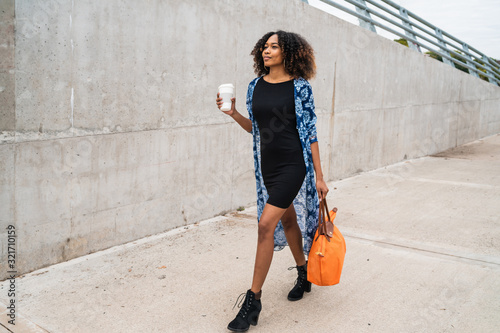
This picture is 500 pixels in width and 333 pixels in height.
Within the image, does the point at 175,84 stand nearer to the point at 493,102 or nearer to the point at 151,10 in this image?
the point at 151,10

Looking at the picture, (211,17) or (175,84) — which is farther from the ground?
(211,17)

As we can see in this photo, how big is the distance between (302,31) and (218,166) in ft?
8.62

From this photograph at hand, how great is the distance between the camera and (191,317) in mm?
3387

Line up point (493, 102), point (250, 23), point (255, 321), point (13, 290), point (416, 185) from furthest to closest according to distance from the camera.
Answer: point (493, 102)
point (416, 185)
point (250, 23)
point (13, 290)
point (255, 321)

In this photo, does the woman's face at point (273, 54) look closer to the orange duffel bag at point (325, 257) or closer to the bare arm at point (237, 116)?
the bare arm at point (237, 116)

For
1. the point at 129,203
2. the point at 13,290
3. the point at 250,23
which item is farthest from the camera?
the point at 250,23

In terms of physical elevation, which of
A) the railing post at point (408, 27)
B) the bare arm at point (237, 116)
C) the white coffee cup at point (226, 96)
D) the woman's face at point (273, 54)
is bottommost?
the bare arm at point (237, 116)

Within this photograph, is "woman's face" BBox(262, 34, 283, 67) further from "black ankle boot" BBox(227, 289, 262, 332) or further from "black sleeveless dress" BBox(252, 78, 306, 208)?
"black ankle boot" BBox(227, 289, 262, 332)

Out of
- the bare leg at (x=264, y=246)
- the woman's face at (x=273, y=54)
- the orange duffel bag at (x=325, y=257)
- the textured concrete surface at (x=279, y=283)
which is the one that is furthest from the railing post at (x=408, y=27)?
the bare leg at (x=264, y=246)

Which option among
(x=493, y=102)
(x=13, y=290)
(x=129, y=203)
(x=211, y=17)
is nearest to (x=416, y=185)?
(x=211, y=17)

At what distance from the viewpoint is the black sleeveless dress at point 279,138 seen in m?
3.39

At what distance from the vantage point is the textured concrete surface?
3346 millimetres

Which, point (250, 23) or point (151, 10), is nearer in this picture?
point (151, 10)

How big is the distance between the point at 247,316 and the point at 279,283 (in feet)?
2.82
